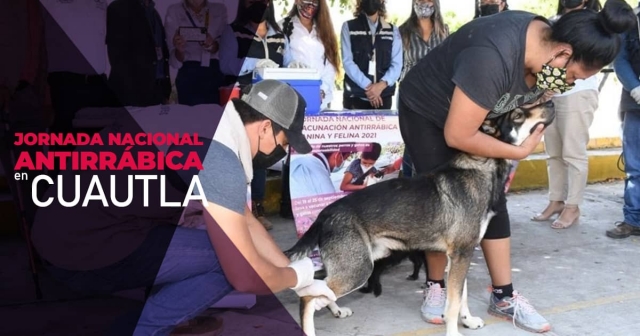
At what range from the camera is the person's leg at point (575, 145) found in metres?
5.84

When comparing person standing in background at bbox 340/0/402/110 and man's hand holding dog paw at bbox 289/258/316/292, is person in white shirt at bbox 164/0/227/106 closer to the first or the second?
person standing in background at bbox 340/0/402/110

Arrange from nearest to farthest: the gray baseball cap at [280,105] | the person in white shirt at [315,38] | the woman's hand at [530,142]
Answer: the gray baseball cap at [280,105], the woman's hand at [530,142], the person in white shirt at [315,38]

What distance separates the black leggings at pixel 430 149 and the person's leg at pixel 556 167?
2.57 m

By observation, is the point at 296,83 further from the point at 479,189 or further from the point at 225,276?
the point at 225,276

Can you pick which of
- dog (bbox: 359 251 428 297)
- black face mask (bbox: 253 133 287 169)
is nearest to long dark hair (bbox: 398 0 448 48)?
dog (bbox: 359 251 428 297)

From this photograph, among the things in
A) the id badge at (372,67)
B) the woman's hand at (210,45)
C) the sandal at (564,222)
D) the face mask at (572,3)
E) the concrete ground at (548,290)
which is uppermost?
the face mask at (572,3)

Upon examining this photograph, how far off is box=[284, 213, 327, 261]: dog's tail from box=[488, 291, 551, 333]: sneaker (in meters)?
1.16

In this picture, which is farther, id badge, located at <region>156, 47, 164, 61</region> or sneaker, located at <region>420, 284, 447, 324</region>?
id badge, located at <region>156, 47, 164, 61</region>

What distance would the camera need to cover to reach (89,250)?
282cm

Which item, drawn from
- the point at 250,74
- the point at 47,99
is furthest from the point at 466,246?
the point at 47,99

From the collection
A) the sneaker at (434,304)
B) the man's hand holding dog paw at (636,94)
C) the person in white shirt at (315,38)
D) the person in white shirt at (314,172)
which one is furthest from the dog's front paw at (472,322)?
the man's hand holding dog paw at (636,94)

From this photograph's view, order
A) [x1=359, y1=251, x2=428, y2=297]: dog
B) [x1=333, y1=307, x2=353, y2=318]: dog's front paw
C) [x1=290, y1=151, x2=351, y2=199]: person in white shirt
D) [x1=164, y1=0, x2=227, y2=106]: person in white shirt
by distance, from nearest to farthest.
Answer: [x1=333, y1=307, x2=353, y2=318]: dog's front paw
[x1=359, y1=251, x2=428, y2=297]: dog
[x1=290, y1=151, x2=351, y2=199]: person in white shirt
[x1=164, y1=0, x2=227, y2=106]: person in white shirt

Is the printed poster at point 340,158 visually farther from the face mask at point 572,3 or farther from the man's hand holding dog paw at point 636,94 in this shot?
the man's hand holding dog paw at point 636,94

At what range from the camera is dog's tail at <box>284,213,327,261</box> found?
11.3 ft
